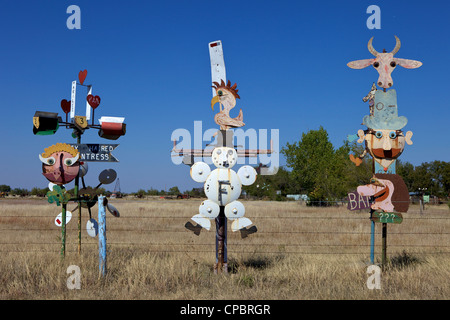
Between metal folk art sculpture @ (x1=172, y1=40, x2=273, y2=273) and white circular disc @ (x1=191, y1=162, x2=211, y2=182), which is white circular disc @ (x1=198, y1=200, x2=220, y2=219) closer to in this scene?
metal folk art sculpture @ (x1=172, y1=40, x2=273, y2=273)

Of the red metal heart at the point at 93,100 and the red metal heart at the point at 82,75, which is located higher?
the red metal heart at the point at 82,75

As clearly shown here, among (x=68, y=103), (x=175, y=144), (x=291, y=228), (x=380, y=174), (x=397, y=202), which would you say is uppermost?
(x=68, y=103)

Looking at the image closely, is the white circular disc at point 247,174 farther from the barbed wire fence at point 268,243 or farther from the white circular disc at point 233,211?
the barbed wire fence at point 268,243

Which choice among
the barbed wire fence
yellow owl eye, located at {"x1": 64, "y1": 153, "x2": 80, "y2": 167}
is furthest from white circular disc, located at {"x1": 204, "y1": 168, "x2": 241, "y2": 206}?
yellow owl eye, located at {"x1": 64, "y1": 153, "x2": 80, "y2": 167}

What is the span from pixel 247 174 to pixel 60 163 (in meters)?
3.34

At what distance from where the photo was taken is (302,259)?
27.4 feet

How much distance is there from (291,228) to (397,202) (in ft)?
24.8

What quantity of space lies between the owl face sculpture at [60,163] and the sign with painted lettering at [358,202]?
16.3 feet

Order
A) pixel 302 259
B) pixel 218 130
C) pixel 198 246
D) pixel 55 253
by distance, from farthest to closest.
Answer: pixel 198 246 → pixel 302 259 → pixel 55 253 → pixel 218 130

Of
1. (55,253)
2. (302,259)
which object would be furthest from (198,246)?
(55,253)

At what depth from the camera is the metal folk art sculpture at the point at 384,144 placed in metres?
7.13

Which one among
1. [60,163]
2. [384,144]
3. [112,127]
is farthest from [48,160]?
[384,144]

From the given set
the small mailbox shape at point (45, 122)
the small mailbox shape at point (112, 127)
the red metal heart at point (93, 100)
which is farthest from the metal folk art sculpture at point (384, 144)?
the small mailbox shape at point (45, 122)

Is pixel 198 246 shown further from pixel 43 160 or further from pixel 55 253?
pixel 43 160
